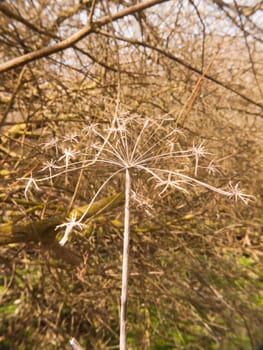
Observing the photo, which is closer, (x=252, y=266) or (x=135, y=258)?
(x=135, y=258)

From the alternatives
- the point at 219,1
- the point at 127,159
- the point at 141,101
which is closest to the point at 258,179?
the point at 141,101

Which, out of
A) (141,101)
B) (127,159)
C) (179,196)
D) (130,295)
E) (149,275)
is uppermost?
(141,101)

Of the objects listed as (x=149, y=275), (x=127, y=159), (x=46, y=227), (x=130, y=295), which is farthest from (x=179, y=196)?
(x=127, y=159)

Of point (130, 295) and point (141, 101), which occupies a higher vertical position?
point (141, 101)

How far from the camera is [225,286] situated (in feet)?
12.4

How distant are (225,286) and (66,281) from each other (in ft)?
4.72

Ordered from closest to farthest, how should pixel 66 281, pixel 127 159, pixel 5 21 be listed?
1. pixel 127 159
2. pixel 5 21
3. pixel 66 281

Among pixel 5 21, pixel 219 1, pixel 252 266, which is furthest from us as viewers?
pixel 252 266

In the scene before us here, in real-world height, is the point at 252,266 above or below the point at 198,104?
below

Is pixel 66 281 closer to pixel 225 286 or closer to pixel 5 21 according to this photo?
pixel 225 286

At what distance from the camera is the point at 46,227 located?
6.39 ft

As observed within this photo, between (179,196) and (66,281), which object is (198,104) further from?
(66,281)

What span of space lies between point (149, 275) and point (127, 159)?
2636 mm

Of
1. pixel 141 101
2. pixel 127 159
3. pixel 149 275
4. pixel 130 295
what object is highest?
pixel 141 101
